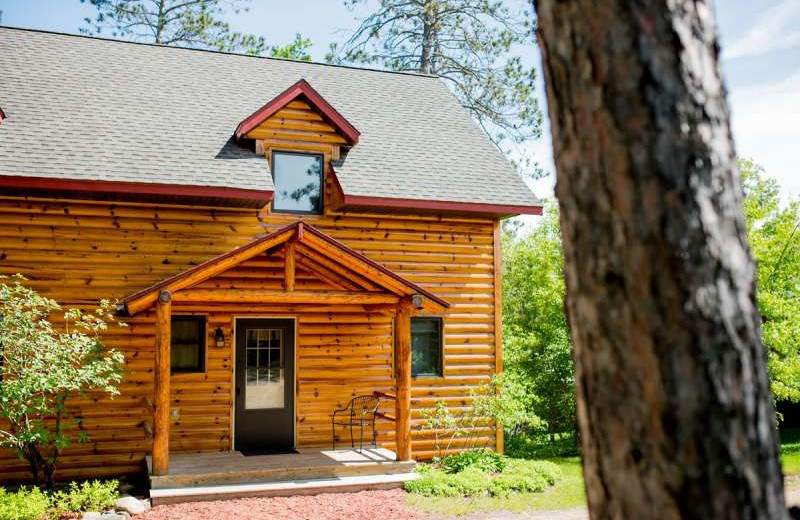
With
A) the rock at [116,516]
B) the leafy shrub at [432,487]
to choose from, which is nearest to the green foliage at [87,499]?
the rock at [116,516]

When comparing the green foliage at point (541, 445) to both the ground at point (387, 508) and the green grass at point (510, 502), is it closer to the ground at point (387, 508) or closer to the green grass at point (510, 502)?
the green grass at point (510, 502)

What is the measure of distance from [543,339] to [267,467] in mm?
7878

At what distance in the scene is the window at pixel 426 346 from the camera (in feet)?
42.4

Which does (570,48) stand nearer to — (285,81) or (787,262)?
(285,81)

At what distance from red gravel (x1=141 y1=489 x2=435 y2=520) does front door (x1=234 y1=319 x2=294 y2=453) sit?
253 centimetres

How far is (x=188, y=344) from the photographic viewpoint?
11.7 metres

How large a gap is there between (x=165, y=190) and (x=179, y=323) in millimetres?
2148

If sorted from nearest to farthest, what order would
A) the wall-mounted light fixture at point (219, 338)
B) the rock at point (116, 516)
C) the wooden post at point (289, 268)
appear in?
the rock at point (116, 516)
the wooden post at point (289, 268)
the wall-mounted light fixture at point (219, 338)

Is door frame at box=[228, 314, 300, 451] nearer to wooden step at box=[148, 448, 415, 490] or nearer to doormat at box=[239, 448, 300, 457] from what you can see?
doormat at box=[239, 448, 300, 457]

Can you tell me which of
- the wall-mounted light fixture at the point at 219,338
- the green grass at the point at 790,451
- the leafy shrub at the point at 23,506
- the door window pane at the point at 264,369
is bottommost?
the green grass at the point at 790,451

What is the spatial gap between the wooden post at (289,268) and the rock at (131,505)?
3280 mm

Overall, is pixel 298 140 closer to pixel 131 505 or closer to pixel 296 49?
pixel 131 505

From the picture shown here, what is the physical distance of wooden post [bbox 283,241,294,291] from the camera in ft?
33.4

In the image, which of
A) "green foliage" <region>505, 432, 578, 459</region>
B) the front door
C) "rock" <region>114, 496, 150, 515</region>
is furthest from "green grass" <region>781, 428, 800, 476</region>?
"rock" <region>114, 496, 150, 515</region>
